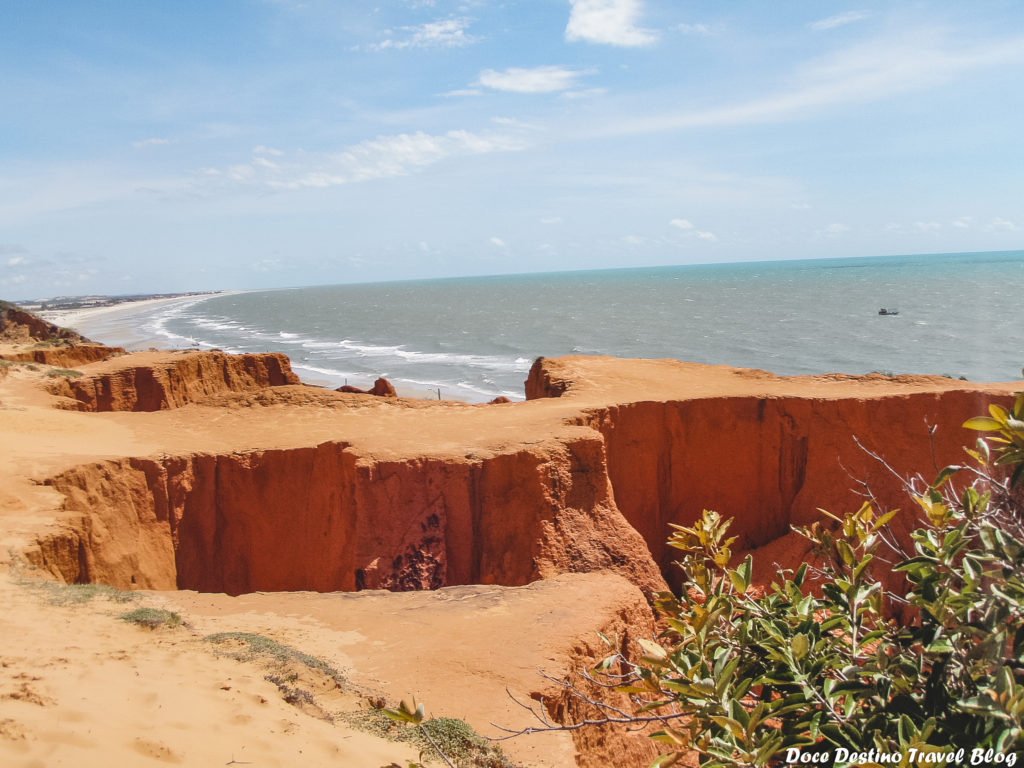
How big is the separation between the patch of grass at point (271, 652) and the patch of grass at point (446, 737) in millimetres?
850

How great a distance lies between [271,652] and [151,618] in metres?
1.56

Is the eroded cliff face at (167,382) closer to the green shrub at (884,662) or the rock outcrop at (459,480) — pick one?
the rock outcrop at (459,480)

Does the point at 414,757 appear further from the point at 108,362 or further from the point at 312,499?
the point at 108,362

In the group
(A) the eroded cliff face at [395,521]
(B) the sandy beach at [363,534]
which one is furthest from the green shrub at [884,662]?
(A) the eroded cliff face at [395,521]

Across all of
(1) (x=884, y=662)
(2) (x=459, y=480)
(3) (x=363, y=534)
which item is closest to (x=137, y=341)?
(3) (x=363, y=534)

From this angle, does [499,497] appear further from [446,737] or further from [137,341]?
[137,341]

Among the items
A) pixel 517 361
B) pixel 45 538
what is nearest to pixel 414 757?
pixel 45 538

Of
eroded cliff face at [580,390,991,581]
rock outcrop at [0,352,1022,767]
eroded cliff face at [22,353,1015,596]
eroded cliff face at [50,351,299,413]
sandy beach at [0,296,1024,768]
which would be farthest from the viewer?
eroded cliff face at [50,351,299,413]

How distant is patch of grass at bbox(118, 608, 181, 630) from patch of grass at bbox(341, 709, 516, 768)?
2.66 m

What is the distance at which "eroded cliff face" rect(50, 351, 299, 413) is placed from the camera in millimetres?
22422

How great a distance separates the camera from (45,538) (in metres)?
10.3

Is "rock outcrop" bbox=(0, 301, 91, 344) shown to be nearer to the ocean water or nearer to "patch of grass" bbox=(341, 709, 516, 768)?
the ocean water

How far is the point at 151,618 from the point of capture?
311 inches

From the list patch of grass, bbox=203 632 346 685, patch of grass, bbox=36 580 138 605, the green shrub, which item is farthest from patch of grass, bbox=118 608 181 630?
the green shrub
